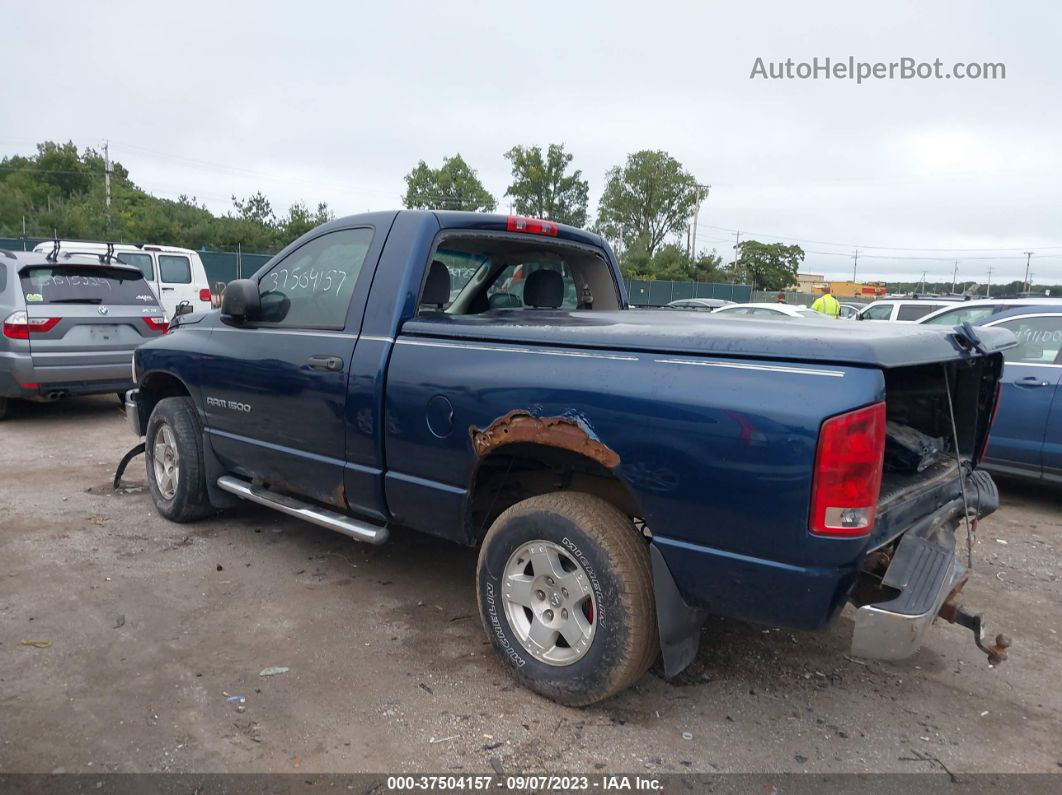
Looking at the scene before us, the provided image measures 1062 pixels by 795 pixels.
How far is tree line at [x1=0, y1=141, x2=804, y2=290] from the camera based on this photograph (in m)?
36.1

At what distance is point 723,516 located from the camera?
2.49 metres

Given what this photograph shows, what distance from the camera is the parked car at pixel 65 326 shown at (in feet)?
25.0

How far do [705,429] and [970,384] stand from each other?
1659 mm

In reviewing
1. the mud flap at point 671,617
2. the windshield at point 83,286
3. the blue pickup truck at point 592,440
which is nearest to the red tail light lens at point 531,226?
the blue pickup truck at point 592,440

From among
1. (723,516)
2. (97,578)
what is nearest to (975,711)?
(723,516)

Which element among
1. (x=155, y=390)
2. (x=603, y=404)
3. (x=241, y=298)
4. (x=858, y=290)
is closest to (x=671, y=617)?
(x=603, y=404)

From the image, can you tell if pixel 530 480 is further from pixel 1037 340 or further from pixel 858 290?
pixel 858 290

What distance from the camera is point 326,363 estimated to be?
3.70m

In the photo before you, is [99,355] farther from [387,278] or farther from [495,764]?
[495,764]

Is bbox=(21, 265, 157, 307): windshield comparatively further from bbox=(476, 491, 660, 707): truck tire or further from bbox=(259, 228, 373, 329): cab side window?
bbox=(476, 491, 660, 707): truck tire

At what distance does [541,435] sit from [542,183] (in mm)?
50989

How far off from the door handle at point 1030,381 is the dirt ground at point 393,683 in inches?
64.2

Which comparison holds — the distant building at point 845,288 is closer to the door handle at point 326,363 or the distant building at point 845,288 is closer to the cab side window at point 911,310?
the cab side window at point 911,310

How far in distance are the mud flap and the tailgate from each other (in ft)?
24.0
